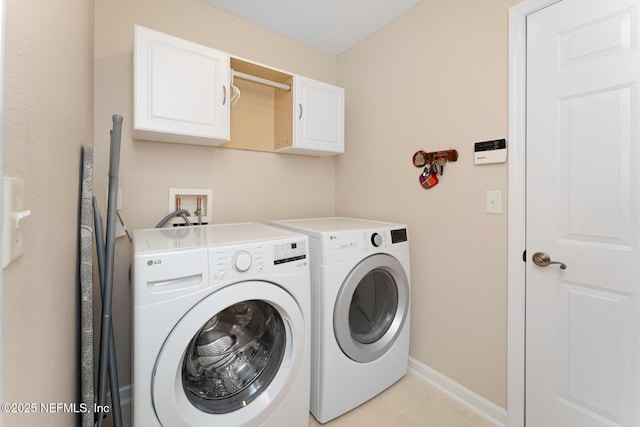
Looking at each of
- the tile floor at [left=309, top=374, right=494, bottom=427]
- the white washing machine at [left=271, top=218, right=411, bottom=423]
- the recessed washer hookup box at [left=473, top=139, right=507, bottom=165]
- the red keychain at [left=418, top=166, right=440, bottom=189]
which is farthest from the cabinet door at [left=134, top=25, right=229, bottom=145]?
the tile floor at [left=309, top=374, right=494, bottom=427]

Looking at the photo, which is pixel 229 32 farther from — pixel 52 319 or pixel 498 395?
pixel 498 395

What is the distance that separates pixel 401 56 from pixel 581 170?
4.33 ft

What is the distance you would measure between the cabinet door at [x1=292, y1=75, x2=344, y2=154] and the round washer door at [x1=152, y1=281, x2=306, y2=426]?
1.15m

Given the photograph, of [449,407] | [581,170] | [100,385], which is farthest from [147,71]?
[449,407]

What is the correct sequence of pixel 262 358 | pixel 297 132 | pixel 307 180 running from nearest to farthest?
pixel 262 358 → pixel 297 132 → pixel 307 180

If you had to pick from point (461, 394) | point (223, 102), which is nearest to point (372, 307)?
point (461, 394)

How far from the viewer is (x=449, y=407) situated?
1678mm

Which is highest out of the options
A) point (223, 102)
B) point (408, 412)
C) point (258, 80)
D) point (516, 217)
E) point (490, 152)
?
point (258, 80)

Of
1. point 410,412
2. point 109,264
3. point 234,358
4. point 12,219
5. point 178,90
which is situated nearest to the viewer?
point 12,219

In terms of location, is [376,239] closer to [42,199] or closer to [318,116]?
[318,116]

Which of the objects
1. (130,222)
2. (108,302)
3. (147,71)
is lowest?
(108,302)

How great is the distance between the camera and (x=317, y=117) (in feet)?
6.80

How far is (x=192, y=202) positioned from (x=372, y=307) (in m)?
1.35

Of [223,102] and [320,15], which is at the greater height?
[320,15]
